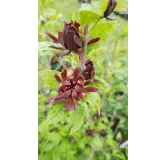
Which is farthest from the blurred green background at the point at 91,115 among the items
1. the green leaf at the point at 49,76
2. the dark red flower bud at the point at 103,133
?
the green leaf at the point at 49,76

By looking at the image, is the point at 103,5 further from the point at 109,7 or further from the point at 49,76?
the point at 49,76

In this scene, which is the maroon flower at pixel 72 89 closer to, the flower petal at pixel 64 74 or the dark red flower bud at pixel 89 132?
the flower petal at pixel 64 74

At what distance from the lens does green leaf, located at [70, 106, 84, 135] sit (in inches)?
16.7

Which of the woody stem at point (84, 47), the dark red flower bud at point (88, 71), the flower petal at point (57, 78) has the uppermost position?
the woody stem at point (84, 47)

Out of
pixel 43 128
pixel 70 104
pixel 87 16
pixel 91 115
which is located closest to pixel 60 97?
pixel 70 104

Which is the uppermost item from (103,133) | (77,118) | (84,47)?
(84,47)

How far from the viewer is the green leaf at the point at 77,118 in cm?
42

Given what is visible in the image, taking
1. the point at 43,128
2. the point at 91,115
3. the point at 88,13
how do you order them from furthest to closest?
1. the point at 91,115
2. the point at 43,128
3. the point at 88,13

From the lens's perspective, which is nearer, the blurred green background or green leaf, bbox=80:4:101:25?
green leaf, bbox=80:4:101:25

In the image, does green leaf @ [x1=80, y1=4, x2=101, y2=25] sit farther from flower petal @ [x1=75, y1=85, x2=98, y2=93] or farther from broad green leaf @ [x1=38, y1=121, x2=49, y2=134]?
broad green leaf @ [x1=38, y1=121, x2=49, y2=134]

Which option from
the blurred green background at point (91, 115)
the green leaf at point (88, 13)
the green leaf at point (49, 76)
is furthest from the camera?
the blurred green background at point (91, 115)

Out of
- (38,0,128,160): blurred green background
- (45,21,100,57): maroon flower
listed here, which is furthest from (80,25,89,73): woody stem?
(38,0,128,160): blurred green background

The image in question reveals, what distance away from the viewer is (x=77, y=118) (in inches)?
16.8
